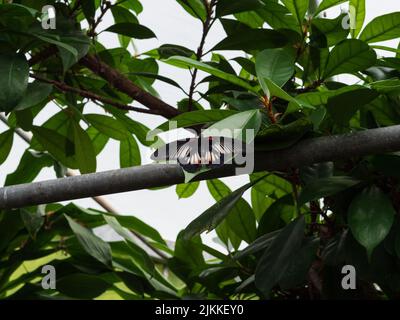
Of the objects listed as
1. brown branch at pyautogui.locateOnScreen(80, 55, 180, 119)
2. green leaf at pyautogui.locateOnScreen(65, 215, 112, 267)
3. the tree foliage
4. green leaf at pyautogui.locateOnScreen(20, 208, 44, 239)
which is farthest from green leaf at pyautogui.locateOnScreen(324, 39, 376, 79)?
green leaf at pyautogui.locateOnScreen(20, 208, 44, 239)

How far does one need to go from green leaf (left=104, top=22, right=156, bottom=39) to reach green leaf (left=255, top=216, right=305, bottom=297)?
334 millimetres

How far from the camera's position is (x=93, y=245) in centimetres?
122

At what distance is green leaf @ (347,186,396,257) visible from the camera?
757 mm

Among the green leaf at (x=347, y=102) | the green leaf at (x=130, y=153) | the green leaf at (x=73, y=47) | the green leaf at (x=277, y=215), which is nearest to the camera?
the green leaf at (x=347, y=102)

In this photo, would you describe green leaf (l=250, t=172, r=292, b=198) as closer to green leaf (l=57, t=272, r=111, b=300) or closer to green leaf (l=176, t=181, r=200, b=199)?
green leaf (l=176, t=181, r=200, b=199)

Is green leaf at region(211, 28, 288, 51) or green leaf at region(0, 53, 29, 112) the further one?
green leaf at region(211, 28, 288, 51)

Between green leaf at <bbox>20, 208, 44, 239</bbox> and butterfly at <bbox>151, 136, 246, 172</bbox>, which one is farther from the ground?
butterfly at <bbox>151, 136, 246, 172</bbox>

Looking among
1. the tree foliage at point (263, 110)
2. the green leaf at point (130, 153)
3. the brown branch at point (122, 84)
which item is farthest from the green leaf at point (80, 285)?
the brown branch at point (122, 84)

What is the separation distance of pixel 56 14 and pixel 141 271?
1.85ft

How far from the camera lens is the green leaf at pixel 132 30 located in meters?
1.01

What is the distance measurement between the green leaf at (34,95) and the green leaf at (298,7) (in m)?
0.31

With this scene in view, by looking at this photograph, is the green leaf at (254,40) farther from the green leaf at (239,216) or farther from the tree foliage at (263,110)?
the green leaf at (239,216)

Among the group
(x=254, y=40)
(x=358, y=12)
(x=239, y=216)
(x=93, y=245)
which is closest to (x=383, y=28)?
(x=358, y=12)
